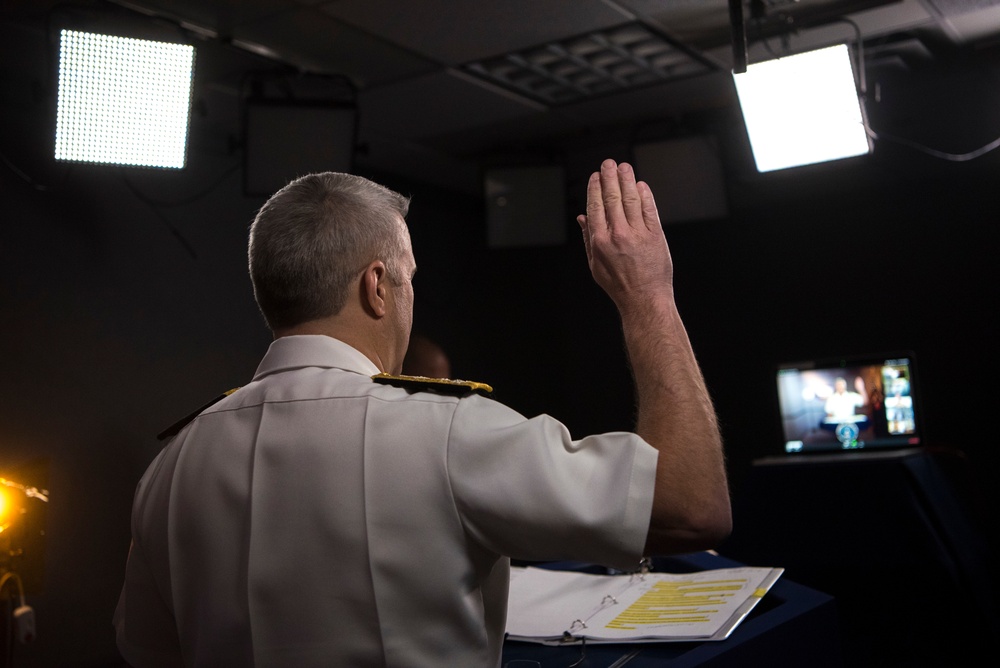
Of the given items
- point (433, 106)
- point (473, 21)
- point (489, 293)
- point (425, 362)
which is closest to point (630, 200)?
point (473, 21)

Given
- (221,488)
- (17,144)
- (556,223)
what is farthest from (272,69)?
(221,488)

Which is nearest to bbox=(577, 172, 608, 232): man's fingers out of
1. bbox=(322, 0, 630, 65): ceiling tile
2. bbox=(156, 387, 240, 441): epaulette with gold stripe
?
bbox=(156, 387, 240, 441): epaulette with gold stripe

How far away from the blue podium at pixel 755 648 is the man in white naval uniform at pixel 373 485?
24 centimetres

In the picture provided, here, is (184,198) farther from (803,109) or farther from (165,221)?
(803,109)

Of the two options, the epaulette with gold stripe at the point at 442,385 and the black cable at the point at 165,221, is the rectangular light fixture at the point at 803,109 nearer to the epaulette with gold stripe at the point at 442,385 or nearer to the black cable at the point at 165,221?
the black cable at the point at 165,221

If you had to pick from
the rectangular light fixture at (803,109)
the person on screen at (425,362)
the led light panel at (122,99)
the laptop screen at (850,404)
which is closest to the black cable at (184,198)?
the led light panel at (122,99)

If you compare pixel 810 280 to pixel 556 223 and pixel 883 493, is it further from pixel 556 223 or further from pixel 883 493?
pixel 883 493

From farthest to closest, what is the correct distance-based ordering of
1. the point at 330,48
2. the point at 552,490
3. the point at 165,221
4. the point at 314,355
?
the point at 165,221
the point at 330,48
the point at 314,355
the point at 552,490

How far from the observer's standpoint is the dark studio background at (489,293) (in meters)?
3.18

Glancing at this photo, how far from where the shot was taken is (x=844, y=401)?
11.0 ft

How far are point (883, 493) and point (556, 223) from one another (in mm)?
2346

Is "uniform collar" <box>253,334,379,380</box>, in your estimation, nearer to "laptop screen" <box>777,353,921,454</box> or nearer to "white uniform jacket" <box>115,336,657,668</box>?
"white uniform jacket" <box>115,336,657,668</box>

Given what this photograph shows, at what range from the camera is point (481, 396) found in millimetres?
851

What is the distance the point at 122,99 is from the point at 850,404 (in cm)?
289
